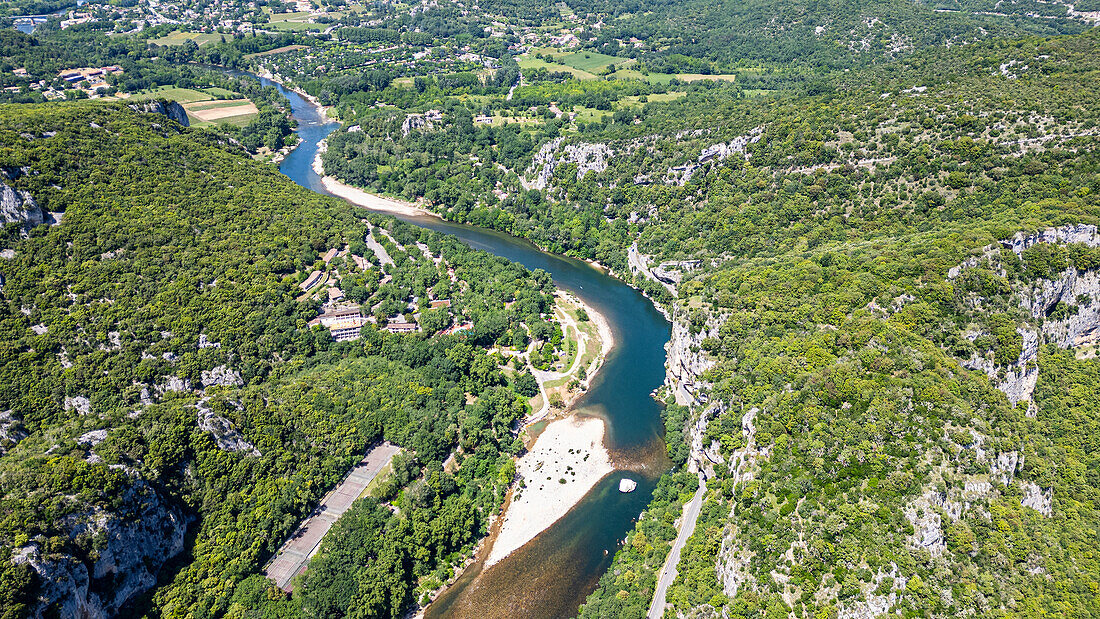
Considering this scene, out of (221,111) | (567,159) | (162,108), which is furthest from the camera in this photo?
(221,111)

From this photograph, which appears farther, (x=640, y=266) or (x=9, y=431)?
(x=640, y=266)

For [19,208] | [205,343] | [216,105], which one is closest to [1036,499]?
[205,343]

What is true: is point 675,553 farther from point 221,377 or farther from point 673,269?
point 673,269

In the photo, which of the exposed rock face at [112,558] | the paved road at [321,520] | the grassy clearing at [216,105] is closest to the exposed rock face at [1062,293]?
the paved road at [321,520]

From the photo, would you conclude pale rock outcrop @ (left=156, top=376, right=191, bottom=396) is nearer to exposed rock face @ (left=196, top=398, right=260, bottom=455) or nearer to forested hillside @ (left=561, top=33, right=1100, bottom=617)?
exposed rock face @ (left=196, top=398, right=260, bottom=455)

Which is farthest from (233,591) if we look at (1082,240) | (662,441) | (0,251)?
(1082,240)

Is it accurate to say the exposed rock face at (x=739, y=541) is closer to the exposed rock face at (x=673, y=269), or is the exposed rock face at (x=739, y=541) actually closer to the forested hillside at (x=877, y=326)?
the forested hillside at (x=877, y=326)

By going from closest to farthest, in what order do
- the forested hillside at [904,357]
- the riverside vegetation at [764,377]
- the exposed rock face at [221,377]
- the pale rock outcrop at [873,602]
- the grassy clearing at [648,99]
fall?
1. the pale rock outcrop at [873,602]
2. the forested hillside at [904,357]
3. the riverside vegetation at [764,377]
4. the exposed rock face at [221,377]
5. the grassy clearing at [648,99]
